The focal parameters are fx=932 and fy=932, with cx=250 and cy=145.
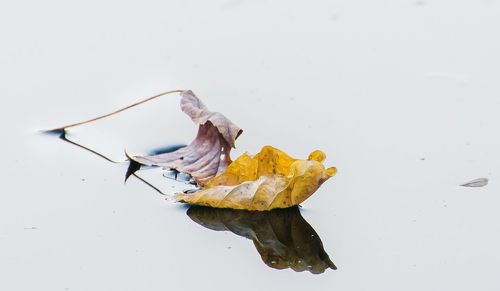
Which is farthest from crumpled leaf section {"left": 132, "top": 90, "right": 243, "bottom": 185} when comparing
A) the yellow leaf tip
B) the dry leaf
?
the dry leaf

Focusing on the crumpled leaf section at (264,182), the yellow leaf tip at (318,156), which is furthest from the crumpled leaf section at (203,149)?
the yellow leaf tip at (318,156)

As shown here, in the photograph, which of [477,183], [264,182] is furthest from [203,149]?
[477,183]

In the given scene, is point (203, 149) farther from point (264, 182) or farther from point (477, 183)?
point (477, 183)

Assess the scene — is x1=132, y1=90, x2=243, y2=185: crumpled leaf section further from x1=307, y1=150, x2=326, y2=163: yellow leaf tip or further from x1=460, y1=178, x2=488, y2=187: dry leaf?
x1=460, y1=178, x2=488, y2=187: dry leaf

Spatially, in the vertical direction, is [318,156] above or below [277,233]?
above

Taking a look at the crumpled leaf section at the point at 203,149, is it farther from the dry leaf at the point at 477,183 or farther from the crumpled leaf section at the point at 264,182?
the dry leaf at the point at 477,183

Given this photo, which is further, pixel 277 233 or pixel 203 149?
pixel 203 149

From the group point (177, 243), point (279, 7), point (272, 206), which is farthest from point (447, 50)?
point (177, 243)
